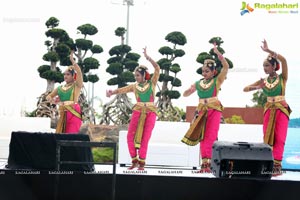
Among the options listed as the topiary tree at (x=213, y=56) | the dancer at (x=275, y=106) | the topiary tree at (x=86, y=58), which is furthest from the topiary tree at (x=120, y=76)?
the dancer at (x=275, y=106)

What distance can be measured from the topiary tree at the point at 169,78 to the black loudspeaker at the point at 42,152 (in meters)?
2.52

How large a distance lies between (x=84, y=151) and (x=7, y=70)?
125 inches

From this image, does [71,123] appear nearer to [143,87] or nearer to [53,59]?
[53,59]

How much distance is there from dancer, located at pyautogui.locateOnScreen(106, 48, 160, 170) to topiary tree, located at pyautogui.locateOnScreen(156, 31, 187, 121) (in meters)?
0.39

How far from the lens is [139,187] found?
18.8ft

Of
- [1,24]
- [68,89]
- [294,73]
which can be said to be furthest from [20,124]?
[294,73]

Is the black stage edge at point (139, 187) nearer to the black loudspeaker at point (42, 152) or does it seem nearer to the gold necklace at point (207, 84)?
the black loudspeaker at point (42, 152)

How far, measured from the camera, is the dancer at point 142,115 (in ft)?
25.6

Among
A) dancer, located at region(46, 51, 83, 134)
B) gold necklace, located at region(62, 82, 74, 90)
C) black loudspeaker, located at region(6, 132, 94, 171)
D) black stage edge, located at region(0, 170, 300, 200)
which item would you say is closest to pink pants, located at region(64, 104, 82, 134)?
dancer, located at region(46, 51, 83, 134)

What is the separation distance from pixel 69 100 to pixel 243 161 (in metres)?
3.18

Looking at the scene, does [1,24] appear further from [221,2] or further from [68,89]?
[221,2]

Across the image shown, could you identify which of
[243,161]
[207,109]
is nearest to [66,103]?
[207,109]

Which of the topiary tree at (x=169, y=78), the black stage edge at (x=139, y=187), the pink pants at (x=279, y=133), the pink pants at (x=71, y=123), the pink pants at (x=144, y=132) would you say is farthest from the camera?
the topiary tree at (x=169, y=78)

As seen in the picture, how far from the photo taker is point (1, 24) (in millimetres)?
8484
